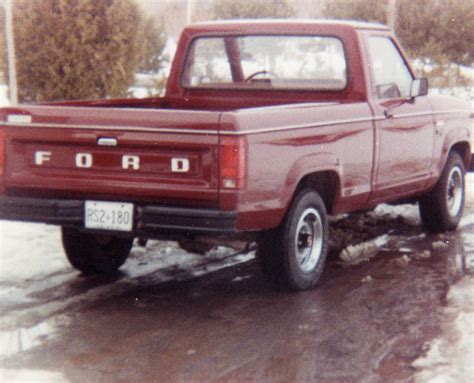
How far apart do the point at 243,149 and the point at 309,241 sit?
131cm

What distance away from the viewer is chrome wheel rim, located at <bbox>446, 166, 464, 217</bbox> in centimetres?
898

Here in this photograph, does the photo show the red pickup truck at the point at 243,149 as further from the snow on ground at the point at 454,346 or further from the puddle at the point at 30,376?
the puddle at the point at 30,376

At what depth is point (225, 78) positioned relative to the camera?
7.94m

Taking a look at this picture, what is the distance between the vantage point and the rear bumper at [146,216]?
5.63 meters

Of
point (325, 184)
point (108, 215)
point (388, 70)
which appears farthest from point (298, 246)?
point (388, 70)

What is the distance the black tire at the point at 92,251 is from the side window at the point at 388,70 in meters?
2.39

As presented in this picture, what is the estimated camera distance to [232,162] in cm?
557

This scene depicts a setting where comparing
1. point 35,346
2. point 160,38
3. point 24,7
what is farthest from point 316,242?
point 160,38

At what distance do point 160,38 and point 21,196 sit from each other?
23.1m

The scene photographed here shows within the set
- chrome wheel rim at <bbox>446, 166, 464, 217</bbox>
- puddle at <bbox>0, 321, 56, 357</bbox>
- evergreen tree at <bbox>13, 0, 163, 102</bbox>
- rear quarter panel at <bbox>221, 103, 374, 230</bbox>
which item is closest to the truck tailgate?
rear quarter panel at <bbox>221, 103, 374, 230</bbox>

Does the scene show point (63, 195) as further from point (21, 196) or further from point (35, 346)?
point (35, 346)

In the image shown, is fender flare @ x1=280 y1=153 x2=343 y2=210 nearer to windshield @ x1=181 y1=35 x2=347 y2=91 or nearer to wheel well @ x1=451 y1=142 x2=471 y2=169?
windshield @ x1=181 y1=35 x2=347 y2=91

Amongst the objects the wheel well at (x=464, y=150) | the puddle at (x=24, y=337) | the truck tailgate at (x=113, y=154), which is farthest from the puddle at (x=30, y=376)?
the wheel well at (x=464, y=150)

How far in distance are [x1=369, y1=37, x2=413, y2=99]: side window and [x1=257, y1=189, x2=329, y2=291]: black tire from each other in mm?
1362
